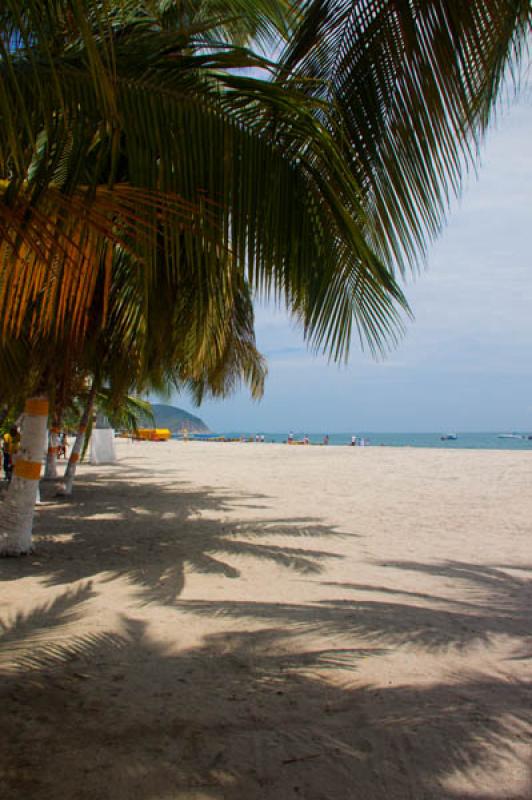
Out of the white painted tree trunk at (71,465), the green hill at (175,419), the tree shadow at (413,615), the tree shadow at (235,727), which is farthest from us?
the green hill at (175,419)

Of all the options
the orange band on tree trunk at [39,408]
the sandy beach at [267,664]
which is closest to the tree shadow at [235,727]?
the sandy beach at [267,664]

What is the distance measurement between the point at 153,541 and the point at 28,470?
6.41ft

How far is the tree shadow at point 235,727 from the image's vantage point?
232 cm

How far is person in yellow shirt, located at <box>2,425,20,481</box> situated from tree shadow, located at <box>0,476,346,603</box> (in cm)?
168

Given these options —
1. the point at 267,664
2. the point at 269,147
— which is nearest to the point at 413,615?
the point at 267,664

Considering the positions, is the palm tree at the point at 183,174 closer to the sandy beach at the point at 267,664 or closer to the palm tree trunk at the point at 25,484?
the sandy beach at the point at 267,664

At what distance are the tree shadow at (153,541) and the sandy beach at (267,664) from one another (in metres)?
0.04

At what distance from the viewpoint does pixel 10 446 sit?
12.7m

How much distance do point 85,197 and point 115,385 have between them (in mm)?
4249

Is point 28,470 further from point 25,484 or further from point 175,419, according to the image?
point 175,419

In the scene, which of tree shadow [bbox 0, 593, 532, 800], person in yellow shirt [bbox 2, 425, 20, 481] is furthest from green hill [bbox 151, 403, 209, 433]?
tree shadow [bbox 0, 593, 532, 800]

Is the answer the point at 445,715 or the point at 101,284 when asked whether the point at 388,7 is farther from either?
the point at 445,715

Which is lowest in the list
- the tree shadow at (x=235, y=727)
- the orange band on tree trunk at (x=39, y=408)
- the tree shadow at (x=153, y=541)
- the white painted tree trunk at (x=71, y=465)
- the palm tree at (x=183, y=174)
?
the tree shadow at (x=235, y=727)

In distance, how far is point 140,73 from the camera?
7.89 feet
